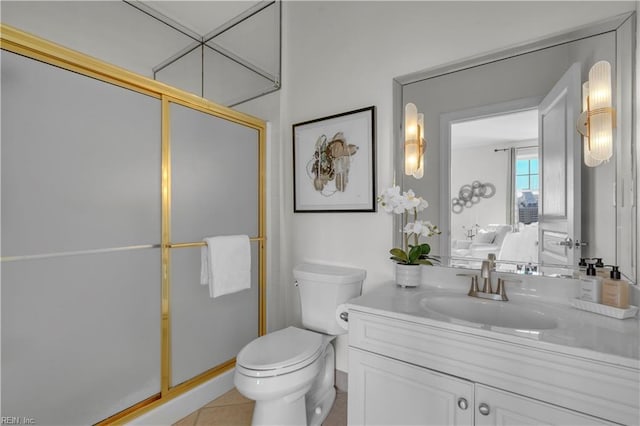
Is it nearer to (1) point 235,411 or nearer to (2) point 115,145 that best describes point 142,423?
(1) point 235,411

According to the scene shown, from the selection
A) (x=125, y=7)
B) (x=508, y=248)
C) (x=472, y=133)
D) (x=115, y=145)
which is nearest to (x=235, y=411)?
(x=115, y=145)

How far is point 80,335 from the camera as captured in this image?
4.38ft

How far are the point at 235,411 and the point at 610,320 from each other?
1868 mm

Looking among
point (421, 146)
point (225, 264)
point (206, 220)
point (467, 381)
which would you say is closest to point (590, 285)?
point (467, 381)

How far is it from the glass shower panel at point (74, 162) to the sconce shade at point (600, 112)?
204cm

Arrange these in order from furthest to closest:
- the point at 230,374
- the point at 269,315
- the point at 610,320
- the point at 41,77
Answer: the point at 269,315 → the point at 230,374 → the point at 41,77 → the point at 610,320

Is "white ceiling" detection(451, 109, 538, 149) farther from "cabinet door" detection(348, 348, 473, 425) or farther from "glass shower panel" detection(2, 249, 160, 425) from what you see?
"glass shower panel" detection(2, 249, 160, 425)

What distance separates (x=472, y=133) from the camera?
1500 millimetres

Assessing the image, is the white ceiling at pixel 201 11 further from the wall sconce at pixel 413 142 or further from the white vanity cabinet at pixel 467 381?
A: the white vanity cabinet at pixel 467 381

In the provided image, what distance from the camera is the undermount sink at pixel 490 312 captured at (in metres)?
1.19

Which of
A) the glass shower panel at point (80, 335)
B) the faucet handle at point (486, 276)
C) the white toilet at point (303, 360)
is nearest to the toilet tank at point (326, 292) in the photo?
the white toilet at point (303, 360)

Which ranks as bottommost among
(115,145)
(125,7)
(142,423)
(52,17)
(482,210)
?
(142,423)

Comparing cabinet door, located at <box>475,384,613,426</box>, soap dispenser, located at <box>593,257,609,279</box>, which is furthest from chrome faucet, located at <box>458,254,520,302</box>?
cabinet door, located at <box>475,384,613,426</box>

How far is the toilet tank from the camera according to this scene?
172 cm
